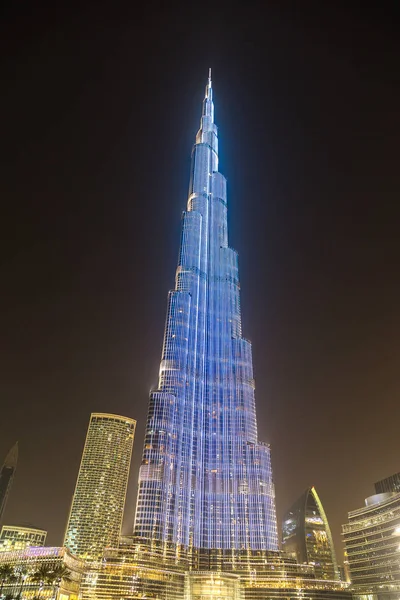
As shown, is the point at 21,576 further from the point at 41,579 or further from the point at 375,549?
the point at 375,549

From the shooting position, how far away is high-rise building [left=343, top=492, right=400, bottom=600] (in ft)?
488

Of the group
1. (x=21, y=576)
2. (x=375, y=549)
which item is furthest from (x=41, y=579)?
(x=375, y=549)

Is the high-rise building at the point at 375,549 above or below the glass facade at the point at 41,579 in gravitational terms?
above

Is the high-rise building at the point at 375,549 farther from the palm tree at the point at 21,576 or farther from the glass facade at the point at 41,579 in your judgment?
the palm tree at the point at 21,576

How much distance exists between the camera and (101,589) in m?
157

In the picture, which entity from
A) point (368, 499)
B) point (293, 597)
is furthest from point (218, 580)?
point (368, 499)

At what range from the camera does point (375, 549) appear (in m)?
160

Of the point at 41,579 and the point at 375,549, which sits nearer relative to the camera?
the point at 41,579

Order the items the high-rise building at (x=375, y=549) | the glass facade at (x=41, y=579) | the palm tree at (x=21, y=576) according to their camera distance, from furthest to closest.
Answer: the high-rise building at (x=375, y=549) → the palm tree at (x=21, y=576) → the glass facade at (x=41, y=579)

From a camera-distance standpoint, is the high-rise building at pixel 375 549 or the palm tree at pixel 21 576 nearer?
the palm tree at pixel 21 576

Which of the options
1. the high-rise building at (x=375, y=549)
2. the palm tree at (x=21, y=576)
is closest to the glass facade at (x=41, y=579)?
the palm tree at (x=21, y=576)

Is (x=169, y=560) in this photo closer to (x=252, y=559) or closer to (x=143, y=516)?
(x=143, y=516)

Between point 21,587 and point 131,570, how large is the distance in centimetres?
5291

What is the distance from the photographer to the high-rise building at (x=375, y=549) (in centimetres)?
14875
